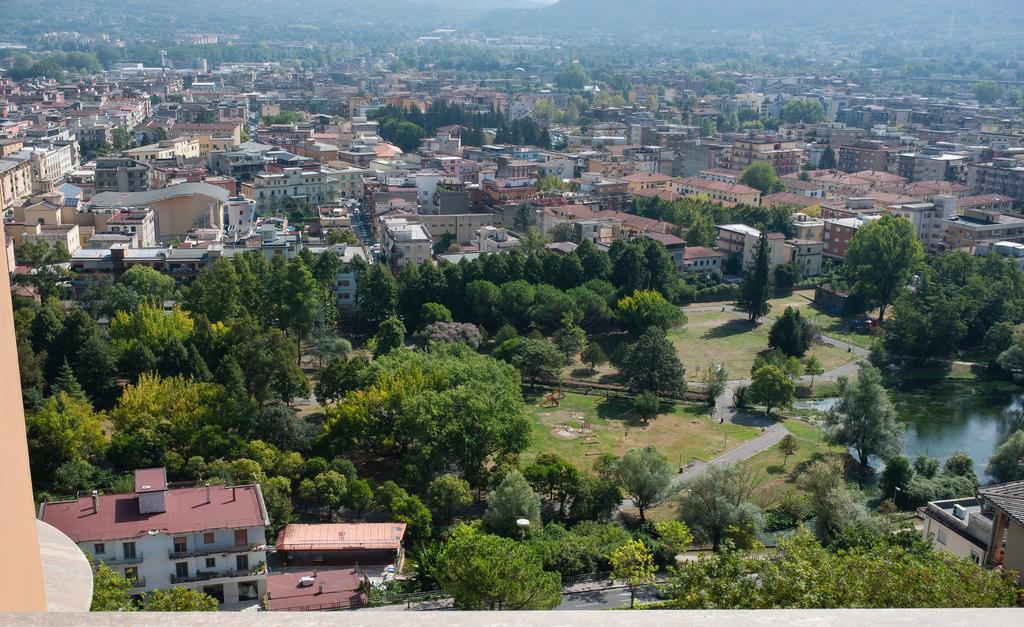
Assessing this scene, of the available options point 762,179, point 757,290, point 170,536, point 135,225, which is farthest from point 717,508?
point 762,179

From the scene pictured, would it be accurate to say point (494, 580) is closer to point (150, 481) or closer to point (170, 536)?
point (170, 536)

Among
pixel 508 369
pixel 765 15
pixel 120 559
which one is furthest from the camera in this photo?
pixel 765 15

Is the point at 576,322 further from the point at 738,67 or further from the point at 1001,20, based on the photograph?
the point at 1001,20

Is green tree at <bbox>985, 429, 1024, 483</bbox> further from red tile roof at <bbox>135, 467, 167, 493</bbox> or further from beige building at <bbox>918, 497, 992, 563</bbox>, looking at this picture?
red tile roof at <bbox>135, 467, 167, 493</bbox>

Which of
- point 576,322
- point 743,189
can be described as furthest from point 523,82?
point 576,322

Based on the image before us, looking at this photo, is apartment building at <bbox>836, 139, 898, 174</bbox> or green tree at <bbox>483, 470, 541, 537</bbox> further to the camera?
apartment building at <bbox>836, 139, 898, 174</bbox>

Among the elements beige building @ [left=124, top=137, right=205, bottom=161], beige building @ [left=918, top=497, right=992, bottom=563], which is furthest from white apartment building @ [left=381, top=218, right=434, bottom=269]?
beige building @ [left=918, top=497, right=992, bottom=563]
